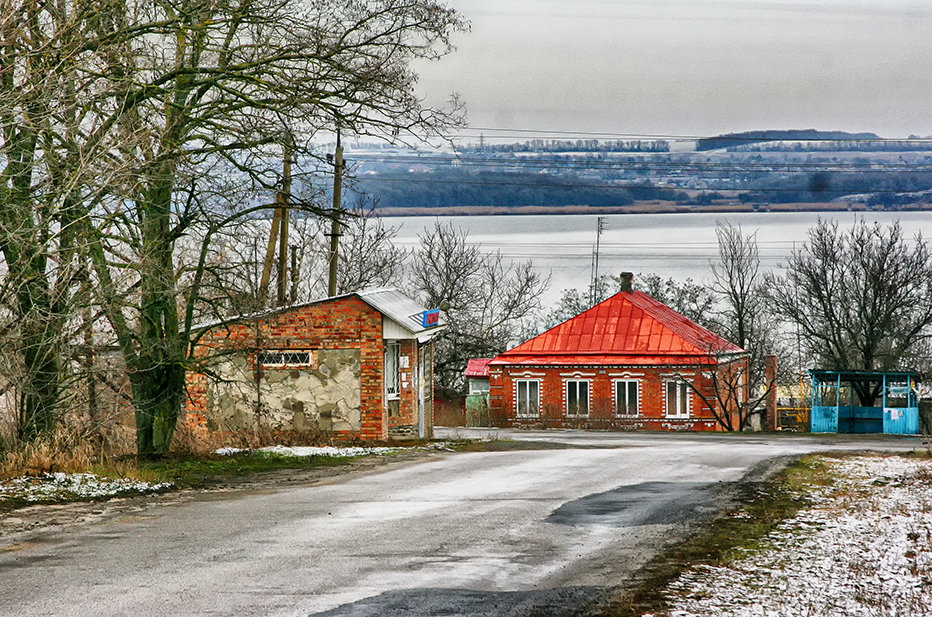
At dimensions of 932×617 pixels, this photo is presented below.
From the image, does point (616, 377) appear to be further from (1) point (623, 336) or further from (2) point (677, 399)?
(2) point (677, 399)

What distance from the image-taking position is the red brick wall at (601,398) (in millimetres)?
49344

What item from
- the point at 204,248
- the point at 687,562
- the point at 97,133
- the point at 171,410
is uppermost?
the point at 97,133

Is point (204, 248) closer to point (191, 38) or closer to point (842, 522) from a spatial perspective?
point (191, 38)

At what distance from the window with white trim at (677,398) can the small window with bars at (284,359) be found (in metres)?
27.9

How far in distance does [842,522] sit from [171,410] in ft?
37.2

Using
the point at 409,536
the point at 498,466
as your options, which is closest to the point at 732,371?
the point at 498,466

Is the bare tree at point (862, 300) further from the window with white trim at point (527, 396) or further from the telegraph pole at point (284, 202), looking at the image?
the telegraph pole at point (284, 202)

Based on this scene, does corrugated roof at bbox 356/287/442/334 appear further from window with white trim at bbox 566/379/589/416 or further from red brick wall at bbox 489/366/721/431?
window with white trim at bbox 566/379/589/416

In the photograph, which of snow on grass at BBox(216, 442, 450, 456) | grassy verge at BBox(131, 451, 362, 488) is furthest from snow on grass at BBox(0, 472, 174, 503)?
snow on grass at BBox(216, 442, 450, 456)

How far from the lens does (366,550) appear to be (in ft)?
31.0

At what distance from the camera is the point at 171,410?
18406 millimetres

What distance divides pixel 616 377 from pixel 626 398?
3.45ft

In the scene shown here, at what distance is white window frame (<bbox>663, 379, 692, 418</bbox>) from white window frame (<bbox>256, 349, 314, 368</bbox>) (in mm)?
27849

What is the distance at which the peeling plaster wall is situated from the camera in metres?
24.7
